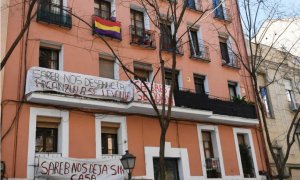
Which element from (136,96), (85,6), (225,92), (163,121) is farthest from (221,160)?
(85,6)

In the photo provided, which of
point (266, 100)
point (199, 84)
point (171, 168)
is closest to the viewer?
point (171, 168)

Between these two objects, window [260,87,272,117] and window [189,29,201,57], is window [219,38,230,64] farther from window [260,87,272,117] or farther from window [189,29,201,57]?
window [260,87,272,117]

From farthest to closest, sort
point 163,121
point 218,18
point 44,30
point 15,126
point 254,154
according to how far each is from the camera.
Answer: point 218,18
point 254,154
point 44,30
point 15,126
point 163,121

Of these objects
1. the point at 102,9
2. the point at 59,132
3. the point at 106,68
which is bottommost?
the point at 59,132

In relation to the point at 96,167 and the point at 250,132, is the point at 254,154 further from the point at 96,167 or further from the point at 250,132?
the point at 96,167

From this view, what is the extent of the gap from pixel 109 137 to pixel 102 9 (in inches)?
232

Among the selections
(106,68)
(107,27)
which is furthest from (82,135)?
(107,27)

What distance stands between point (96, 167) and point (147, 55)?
606 centimetres

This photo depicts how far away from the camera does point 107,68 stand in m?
17.0

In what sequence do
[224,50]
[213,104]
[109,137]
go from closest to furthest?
1. [109,137]
2. [213,104]
3. [224,50]

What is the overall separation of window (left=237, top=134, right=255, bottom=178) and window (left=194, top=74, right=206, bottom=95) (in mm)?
3054

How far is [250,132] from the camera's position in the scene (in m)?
20.7

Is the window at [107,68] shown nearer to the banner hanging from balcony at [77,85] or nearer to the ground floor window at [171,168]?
the banner hanging from balcony at [77,85]

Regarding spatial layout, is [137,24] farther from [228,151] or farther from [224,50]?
[228,151]
